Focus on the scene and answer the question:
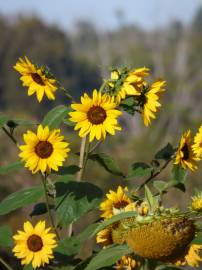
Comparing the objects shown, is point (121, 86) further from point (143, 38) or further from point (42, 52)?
point (143, 38)

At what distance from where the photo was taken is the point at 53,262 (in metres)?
1.63

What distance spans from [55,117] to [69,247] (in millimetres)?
271

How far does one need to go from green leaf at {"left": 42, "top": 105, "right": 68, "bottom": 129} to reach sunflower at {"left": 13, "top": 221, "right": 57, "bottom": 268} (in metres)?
0.25

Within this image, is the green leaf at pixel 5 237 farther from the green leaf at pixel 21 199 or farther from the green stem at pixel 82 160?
the green stem at pixel 82 160

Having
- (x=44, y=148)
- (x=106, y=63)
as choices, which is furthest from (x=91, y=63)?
(x=44, y=148)

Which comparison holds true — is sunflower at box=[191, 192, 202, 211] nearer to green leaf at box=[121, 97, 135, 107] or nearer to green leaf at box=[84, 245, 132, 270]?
green leaf at box=[84, 245, 132, 270]

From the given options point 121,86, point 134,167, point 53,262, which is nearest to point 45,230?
point 53,262

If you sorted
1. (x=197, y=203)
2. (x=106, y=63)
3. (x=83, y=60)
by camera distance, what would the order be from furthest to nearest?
(x=83, y=60) < (x=106, y=63) < (x=197, y=203)

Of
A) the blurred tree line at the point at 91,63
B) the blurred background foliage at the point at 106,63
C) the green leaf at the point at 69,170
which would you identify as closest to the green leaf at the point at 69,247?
the green leaf at the point at 69,170

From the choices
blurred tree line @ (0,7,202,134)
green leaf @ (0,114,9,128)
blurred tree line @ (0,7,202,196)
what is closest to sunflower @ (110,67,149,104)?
green leaf @ (0,114,9,128)

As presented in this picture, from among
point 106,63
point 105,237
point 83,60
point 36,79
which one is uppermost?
point 83,60

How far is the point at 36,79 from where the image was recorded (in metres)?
1.71

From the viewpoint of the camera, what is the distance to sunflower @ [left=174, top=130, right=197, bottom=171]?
5.40 feet

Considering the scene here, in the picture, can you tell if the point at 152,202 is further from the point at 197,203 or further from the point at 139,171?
the point at 139,171
